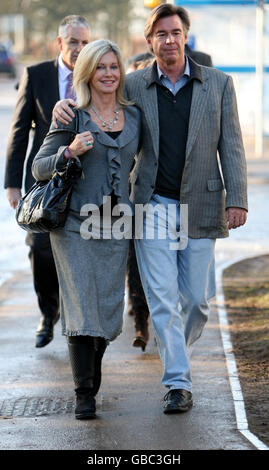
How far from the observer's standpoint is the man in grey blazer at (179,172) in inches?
231

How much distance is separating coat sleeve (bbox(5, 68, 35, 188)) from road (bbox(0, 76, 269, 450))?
1.17 m

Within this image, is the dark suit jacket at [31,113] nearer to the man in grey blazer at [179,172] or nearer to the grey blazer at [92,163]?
the man in grey blazer at [179,172]

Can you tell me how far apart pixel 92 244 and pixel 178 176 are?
0.64 meters

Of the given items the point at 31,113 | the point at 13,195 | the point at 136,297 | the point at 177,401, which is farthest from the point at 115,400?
the point at 31,113

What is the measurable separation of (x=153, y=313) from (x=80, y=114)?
115cm

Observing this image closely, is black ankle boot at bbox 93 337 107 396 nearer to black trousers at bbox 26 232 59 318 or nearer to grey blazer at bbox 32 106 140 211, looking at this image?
grey blazer at bbox 32 106 140 211

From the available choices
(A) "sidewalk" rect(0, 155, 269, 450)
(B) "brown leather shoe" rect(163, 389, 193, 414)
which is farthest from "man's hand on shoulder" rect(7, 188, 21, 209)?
(B) "brown leather shoe" rect(163, 389, 193, 414)

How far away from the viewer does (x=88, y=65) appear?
221 inches

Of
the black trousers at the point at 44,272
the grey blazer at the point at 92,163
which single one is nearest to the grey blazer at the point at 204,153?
the grey blazer at the point at 92,163

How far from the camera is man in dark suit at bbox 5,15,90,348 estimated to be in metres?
7.26

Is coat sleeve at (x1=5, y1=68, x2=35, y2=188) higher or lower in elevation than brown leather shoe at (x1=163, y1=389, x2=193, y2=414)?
higher

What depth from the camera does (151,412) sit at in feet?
19.1

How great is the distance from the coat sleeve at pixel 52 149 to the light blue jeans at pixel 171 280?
615 millimetres

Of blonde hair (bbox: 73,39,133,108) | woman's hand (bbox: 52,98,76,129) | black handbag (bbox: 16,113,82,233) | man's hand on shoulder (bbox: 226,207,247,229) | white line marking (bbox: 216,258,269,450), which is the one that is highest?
blonde hair (bbox: 73,39,133,108)
